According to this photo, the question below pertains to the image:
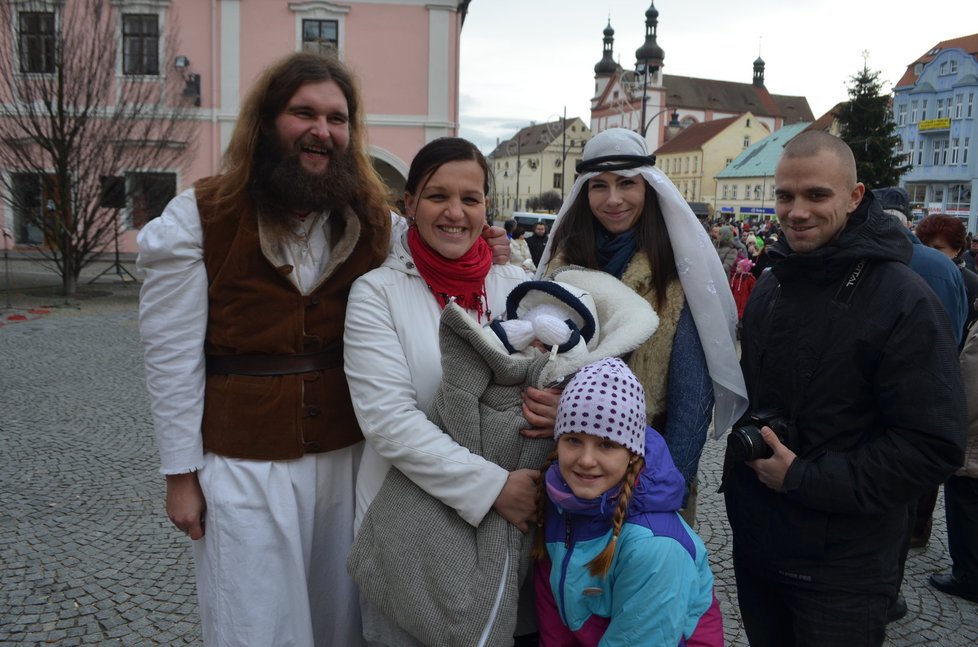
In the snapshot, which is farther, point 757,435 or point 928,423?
point 757,435

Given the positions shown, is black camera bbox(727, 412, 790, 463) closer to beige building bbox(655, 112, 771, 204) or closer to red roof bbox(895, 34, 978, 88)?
red roof bbox(895, 34, 978, 88)

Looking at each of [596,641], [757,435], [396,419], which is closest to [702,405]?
[757,435]

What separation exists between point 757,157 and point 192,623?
81714 millimetres

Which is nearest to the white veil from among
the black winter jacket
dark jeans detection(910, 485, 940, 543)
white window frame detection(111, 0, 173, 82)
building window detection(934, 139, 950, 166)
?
the black winter jacket

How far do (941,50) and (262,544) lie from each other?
223 feet

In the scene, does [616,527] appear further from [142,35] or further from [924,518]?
[142,35]

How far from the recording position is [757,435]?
229cm

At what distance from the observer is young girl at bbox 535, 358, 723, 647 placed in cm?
194

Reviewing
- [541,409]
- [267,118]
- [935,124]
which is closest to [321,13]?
[267,118]

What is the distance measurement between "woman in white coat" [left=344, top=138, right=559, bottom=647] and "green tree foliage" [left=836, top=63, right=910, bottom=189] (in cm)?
3845

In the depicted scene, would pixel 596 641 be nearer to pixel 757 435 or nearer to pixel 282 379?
pixel 757 435

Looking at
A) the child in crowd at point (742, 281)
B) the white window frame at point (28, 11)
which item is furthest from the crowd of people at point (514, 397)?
the white window frame at point (28, 11)

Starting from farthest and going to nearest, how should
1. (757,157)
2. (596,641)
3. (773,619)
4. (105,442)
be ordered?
Answer: (757,157) < (105,442) < (773,619) < (596,641)

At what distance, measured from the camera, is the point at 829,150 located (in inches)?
90.3
